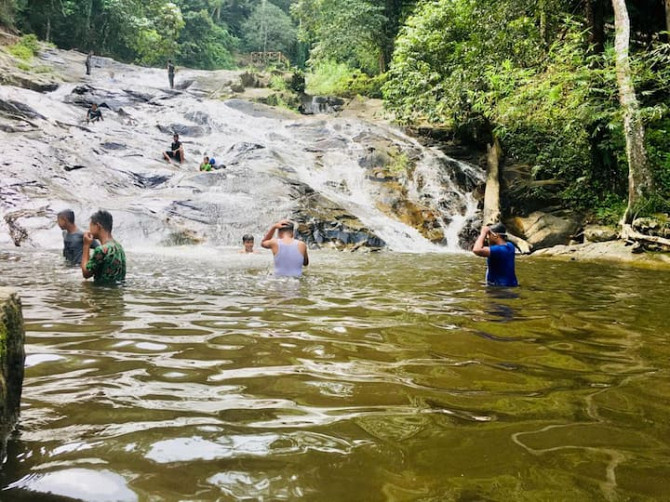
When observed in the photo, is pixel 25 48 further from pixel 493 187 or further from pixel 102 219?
pixel 102 219

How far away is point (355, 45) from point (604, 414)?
3137 centimetres

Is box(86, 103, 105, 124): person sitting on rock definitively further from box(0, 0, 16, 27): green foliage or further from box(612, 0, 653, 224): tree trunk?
box(612, 0, 653, 224): tree trunk

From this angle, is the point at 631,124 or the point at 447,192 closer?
the point at 631,124

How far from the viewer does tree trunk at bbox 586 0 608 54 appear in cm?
1394

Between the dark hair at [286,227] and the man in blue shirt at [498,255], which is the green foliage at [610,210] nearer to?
the man in blue shirt at [498,255]

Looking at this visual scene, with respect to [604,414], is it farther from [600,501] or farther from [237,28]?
[237,28]

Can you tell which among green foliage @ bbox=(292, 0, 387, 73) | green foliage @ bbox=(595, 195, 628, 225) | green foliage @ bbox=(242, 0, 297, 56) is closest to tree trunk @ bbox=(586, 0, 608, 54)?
green foliage @ bbox=(595, 195, 628, 225)

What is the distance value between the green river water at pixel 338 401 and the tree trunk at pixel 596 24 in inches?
472

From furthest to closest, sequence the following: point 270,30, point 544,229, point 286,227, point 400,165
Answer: point 270,30 < point 400,165 < point 544,229 < point 286,227

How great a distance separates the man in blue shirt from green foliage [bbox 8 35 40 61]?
29.5 metres

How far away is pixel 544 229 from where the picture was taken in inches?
578

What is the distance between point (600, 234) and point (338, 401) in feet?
45.6

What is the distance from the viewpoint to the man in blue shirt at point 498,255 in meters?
6.27

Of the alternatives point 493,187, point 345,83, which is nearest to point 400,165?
point 493,187
